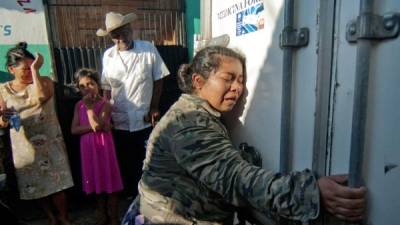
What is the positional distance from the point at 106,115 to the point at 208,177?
2142 millimetres

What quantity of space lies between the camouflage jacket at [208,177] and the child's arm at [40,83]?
5.51ft

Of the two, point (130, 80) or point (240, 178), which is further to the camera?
point (130, 80)

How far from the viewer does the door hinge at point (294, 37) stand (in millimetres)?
1057

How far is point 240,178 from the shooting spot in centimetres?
102

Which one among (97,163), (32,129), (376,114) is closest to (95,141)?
(97,163)

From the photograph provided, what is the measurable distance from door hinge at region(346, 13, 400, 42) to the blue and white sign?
0.52m

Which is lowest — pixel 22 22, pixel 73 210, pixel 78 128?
pixel 73 210

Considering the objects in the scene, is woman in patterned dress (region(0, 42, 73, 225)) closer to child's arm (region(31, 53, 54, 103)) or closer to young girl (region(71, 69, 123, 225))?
child's arm (region(31, 53, 54, 103))

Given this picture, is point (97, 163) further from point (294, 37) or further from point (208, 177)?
point (294, 37)

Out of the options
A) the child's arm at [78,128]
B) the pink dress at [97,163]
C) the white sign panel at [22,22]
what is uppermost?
the white sign panel at [22,22]

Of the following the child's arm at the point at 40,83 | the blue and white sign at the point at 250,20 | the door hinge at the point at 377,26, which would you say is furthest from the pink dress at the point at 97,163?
the door hinge at the point at 377,26

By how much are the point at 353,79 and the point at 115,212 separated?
2.75 m

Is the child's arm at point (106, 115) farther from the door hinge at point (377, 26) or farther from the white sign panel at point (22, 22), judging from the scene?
the door hinge at point (377, 26)

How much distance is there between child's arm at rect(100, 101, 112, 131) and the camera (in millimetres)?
2977
